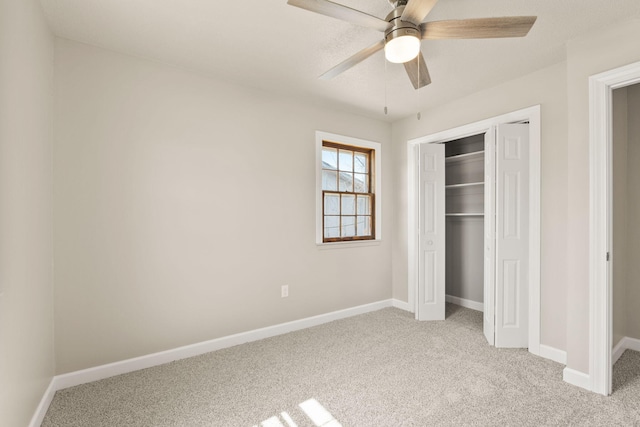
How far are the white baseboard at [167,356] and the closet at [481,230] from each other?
4.12 feet

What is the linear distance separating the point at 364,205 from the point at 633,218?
266cm

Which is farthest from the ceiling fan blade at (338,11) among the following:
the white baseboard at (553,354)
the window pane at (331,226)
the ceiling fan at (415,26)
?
the white baseboard at (553,354)

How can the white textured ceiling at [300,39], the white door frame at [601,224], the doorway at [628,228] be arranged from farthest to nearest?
the doorway at [628,228] < the white door frame at [601,224] < the white textured ceiling at [300,39]

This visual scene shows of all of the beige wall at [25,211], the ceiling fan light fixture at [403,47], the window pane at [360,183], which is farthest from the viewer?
the window pane at [360,183]

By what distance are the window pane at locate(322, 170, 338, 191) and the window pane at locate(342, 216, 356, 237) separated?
1.38 feet

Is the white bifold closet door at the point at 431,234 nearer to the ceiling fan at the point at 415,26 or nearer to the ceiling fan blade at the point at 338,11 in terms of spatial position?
the ceiling fan at the point at 415,26

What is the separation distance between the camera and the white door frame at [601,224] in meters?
2.23

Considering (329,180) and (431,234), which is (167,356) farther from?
(431,234)

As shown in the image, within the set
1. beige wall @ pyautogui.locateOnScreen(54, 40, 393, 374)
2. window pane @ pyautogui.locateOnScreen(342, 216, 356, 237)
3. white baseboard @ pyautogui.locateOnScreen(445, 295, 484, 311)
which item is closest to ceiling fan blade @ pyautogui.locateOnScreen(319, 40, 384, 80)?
beige wall @ pyautogui.locateOnScreen(54, 40, 393, 374)

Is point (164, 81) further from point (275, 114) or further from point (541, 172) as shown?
point (541, 172)

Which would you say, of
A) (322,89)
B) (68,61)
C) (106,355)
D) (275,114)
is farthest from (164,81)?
(106,355)

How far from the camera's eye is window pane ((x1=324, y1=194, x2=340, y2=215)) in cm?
395

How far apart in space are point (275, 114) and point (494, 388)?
309 cm

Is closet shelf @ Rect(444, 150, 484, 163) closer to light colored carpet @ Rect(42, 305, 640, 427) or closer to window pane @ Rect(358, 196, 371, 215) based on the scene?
window pane @ Rect(358, 196, 371, 215)
